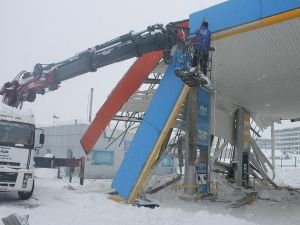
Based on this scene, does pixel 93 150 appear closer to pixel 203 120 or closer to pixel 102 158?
pixel 102 158

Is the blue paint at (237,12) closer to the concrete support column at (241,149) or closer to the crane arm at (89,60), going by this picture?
the crane arm at (89,60)

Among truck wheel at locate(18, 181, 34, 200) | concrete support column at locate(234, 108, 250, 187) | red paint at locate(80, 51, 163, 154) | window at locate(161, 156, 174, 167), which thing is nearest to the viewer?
truck wheel at locate(18, 181, 34, 200)

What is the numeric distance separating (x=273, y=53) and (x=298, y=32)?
5.49 feet

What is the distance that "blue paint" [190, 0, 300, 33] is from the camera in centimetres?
1098

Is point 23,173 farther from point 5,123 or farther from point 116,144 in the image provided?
point 116,144

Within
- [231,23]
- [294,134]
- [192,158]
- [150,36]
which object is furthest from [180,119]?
[294,134]

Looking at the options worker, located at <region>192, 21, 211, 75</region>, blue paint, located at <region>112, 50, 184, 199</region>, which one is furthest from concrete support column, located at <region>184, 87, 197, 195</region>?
worker, located at <region>192, 21, 211, 75</region>

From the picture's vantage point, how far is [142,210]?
11.6 meters

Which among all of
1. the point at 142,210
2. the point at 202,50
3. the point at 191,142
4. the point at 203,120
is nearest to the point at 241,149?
the point at 203,120

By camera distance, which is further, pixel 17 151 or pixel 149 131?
pixel 149 131

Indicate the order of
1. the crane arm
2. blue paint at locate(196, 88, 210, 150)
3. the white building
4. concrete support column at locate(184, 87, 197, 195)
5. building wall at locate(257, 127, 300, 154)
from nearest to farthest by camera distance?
the crane arm, concrete support column at locate(184, 87, 197, 195), blue paint at locate(196, 88, 210, 150), the white building, building wall at locate(257, 127, 300, 154)

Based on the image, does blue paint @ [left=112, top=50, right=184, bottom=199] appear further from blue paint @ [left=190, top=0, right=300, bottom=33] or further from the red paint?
blue paint @ [left=190, top=0, right=300, bottom=33]

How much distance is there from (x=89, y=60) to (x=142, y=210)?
6.38 metres

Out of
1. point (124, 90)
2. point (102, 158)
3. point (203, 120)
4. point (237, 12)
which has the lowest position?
point (102, 158)
